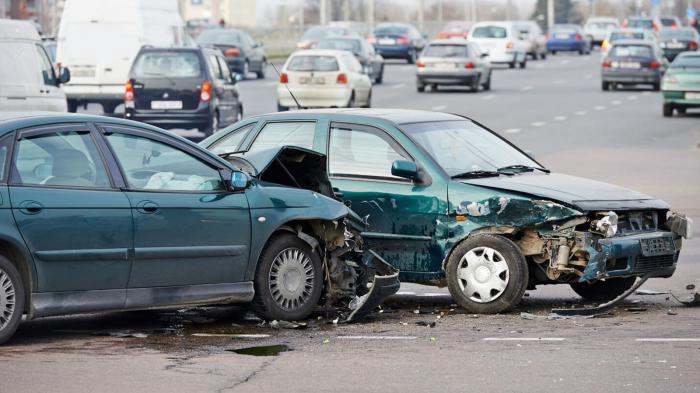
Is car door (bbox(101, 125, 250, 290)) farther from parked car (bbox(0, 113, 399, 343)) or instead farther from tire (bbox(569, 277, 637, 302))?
tire (bbox(569, 277, 637, 302))

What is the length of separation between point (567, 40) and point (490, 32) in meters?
21.5

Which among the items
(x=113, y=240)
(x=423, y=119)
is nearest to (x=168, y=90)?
(x=423, y=119)

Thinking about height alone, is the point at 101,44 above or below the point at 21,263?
below

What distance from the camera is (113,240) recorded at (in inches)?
356

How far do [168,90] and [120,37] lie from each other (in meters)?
6.60

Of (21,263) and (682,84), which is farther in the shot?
(682,84)

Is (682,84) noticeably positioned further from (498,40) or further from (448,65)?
(498,40)

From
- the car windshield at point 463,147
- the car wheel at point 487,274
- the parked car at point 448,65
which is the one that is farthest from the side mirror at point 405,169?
the parked car at point 448,65

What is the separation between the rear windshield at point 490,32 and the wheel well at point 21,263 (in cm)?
5216

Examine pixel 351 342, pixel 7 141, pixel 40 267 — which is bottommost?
pixel 351 342

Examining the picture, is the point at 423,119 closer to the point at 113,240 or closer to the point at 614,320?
the point at 614,320

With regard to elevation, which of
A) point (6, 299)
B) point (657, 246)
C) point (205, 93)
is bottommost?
point (205, 93)

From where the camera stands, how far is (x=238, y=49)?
51.4 metres

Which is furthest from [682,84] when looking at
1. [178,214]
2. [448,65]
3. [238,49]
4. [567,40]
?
[567,40]
